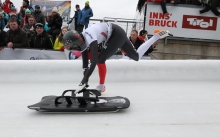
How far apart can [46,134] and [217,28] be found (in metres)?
6.91

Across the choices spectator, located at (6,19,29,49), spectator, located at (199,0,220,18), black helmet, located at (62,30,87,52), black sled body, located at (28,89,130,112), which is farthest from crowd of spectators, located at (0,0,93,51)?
spectator, located at (199,0,220,18)

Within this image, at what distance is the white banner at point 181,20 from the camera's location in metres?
7.51

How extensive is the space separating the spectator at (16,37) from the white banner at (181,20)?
3.70 metres

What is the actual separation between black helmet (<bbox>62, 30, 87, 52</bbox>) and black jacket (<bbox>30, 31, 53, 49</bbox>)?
280 centimetres

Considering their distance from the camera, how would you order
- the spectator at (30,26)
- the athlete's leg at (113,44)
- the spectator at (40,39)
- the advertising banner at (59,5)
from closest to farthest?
the athlete's leg at (113,44) → the spectator at (40,39) → the spectator at (30,26) → the advertising banner at (59,5)

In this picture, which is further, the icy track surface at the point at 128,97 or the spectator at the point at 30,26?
the spectator at the point at 30,26

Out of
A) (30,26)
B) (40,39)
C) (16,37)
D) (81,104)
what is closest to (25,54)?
(16,37)

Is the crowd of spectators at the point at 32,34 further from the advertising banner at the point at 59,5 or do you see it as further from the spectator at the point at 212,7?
the spectator at the point at 212,7

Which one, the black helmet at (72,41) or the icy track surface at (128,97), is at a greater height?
the black helmet at (72,41)

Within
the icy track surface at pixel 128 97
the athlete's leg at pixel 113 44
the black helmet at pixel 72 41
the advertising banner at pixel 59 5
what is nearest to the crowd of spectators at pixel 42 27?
the advertising banner at pixel 59 5

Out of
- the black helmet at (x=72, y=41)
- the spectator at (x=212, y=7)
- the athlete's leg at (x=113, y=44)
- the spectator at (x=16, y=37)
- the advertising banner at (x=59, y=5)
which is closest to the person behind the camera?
the black helmet at (x=72, y=41)

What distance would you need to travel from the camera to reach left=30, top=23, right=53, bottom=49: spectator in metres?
5.62

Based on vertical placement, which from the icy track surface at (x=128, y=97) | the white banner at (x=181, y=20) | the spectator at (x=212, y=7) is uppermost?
the spectator at (x=212, y=7)

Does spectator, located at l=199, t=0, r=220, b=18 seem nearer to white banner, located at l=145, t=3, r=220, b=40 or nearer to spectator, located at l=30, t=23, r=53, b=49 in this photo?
white banner, located at l=145, t=3, r=220, b=40
